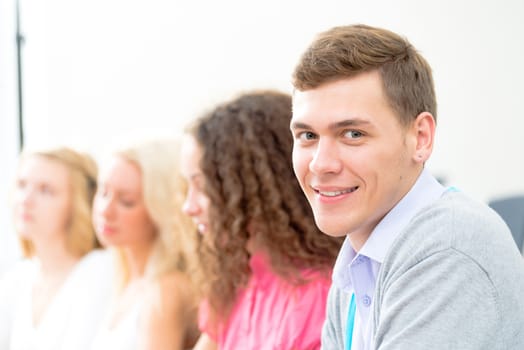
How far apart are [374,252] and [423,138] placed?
187mm

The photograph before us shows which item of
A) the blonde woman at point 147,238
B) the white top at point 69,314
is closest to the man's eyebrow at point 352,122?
the blonde woman at point 147,238

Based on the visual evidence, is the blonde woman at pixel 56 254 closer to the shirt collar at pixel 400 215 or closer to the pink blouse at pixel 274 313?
the pink blouse at pixel 274 313

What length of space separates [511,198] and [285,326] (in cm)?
111

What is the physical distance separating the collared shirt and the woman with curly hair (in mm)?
354

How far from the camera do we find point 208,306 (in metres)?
1.85

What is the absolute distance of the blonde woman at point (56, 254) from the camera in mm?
2482

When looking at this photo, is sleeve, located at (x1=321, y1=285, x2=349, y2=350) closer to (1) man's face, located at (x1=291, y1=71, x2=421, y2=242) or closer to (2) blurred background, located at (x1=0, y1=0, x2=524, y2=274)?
(1) man's face, located at (x1=291, y1=71, x2=421, y2=242)

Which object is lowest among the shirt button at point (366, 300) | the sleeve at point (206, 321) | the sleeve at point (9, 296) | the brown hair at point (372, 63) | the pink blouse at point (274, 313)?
the sleeve at point (9, 296)

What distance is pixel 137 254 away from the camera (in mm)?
2295

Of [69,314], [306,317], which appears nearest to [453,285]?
[306,317]

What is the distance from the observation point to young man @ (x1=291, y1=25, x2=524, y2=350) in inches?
38.6

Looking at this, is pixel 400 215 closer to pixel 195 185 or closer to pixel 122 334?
pixel 195 185

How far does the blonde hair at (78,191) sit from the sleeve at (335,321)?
145cm

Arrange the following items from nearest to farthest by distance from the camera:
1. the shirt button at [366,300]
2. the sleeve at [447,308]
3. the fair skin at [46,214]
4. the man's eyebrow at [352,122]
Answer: the sleeve at [447,308] < the man's eyebrow at [352,122] < the shirt button at [366,300] < the fair skin at [46,214]
